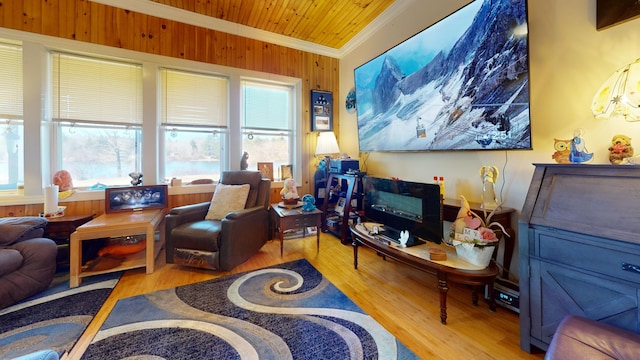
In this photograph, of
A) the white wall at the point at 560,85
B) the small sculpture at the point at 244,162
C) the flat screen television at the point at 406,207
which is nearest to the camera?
the white wall at the point at 560,85

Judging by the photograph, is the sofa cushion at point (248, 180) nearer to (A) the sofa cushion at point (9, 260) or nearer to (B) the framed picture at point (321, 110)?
(B) the framed picture at point (321, 110)

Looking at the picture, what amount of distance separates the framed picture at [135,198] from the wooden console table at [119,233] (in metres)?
0.11

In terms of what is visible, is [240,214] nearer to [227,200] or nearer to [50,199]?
A: [227,200]

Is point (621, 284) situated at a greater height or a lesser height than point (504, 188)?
lesser

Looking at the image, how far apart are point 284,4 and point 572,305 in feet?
12.1

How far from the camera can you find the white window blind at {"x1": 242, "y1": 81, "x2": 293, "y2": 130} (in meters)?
3.68

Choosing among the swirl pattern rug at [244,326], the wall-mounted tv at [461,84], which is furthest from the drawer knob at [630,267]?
the swirl pattern rug at [244,326]

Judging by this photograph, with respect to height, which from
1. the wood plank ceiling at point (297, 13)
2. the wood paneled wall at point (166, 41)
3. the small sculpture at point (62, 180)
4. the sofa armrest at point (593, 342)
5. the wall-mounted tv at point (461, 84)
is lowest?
the sofa armrest at point (593, 342)

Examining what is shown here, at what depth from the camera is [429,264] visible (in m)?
1.75

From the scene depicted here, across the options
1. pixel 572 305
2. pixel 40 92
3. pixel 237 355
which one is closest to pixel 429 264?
pixel 572 305

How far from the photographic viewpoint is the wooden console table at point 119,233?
2156mm

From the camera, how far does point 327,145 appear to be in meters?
3.69

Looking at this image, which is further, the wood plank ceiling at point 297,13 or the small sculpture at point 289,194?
the small sculpture at point 289,194

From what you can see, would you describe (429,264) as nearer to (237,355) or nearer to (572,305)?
(572,305)
